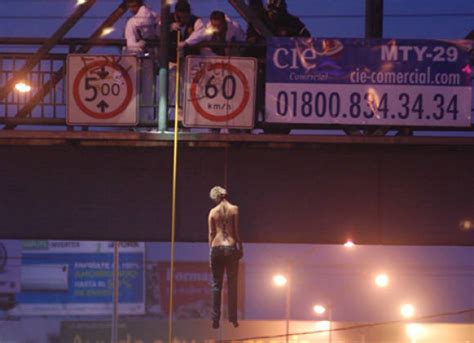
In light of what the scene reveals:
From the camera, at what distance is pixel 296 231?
1619 cm

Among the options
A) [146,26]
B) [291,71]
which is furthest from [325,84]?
[146,26]

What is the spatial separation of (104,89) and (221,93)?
1.76 meters

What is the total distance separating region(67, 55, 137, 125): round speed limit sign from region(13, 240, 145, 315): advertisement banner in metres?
48.2

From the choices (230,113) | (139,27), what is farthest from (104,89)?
(230,113)

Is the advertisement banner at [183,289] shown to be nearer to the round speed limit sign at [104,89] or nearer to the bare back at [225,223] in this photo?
the round speed limit sign at [104,89]

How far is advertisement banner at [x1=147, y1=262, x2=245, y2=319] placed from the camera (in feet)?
204

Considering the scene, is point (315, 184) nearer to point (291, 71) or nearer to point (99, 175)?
point (291, 71)

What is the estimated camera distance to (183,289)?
206 feet

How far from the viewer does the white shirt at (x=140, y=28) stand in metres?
15.6

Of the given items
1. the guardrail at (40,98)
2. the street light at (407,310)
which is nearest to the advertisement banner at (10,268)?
the street light at (407,310)

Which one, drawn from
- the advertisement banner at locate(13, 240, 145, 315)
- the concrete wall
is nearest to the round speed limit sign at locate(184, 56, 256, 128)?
the concrete wall

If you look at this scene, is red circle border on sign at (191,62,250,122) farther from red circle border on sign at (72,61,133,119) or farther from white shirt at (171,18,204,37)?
red circle border on sign at (72,61,133,119)

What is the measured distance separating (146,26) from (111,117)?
152 cm

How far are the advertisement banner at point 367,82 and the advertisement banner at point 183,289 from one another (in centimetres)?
4536
